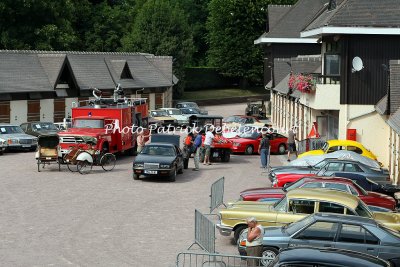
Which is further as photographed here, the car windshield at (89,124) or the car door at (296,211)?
the car windshield at (89,124)

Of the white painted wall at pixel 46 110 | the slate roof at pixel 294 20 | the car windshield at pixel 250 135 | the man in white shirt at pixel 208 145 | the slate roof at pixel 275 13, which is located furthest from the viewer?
the slate roof at pixel 275 13

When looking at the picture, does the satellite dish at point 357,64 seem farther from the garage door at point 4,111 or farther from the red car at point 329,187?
the garage door at point 4,111

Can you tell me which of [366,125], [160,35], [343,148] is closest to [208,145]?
[343,148]

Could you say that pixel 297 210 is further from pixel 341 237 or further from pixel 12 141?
pixel 12 141

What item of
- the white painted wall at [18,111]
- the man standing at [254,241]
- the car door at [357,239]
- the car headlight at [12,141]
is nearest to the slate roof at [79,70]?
the white painted wall at [18,111]

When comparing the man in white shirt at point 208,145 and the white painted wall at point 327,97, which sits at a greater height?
the white painted wall at point 327,97

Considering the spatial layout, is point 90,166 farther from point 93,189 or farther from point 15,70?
point 15,70

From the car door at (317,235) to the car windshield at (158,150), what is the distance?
15.7 m

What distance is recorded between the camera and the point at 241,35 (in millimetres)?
95812

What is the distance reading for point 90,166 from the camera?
3453 cm

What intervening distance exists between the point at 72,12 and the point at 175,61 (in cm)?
1256

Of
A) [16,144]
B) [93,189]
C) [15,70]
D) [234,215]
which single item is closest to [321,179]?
[234,215]

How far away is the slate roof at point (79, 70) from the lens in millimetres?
55291

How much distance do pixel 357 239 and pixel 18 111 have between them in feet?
134
